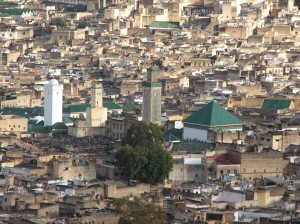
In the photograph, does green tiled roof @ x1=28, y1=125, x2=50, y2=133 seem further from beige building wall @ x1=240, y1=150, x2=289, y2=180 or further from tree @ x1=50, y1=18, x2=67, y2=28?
tree @ x1=50, y1=18, x2=67, y2=28

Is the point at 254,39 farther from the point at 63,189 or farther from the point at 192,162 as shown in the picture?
the point at 63,189

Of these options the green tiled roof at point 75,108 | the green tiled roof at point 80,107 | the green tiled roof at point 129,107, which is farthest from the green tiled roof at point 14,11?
the green tiled roof at point 129,107

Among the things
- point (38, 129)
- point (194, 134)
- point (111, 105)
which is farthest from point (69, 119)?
point (194, 134)

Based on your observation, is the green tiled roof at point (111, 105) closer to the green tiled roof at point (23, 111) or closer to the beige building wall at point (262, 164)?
the green tiled roof at point (23, 111)

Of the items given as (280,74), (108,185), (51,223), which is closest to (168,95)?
(280,74)

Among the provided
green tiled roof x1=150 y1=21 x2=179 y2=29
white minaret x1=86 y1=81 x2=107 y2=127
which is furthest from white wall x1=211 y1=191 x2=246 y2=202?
green tiled roof x1=150 y1=21 x2=179 y2=29

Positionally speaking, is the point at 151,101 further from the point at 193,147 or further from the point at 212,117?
the point at 193,147
